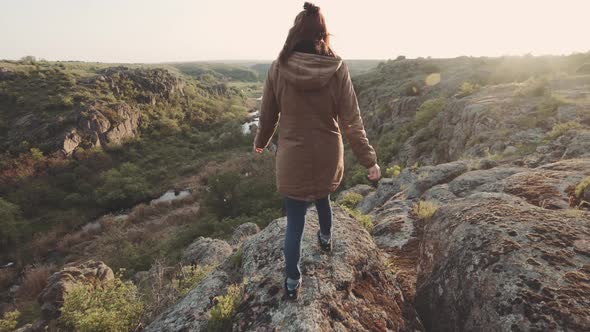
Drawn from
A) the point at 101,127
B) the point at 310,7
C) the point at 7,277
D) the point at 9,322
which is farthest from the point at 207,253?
the point at 101,127

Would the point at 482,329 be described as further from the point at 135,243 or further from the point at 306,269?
the point at 135,243

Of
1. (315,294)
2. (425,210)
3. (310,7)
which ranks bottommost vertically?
(425,210)

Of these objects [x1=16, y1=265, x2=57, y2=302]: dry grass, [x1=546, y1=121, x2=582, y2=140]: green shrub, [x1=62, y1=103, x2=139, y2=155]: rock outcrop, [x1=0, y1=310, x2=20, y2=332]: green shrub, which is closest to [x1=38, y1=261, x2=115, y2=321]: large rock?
[x1=0, y1=310, x2=20, y2=332]: green shrub

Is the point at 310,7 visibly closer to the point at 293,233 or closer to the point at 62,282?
the point at 293,233

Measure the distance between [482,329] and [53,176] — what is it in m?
49.7

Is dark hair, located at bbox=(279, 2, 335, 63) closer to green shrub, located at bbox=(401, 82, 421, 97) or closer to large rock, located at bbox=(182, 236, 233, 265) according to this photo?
large rock, located at bbox=(182, 236, 233, 265)

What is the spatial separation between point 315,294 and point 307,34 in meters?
2.91

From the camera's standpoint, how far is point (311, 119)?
10.6 feet

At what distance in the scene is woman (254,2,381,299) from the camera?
3.13 meters

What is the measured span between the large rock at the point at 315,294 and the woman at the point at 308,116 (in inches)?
19.2

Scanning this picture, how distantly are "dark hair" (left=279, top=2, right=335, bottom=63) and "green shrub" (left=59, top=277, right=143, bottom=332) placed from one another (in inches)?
170

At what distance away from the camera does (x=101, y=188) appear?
37.8 m

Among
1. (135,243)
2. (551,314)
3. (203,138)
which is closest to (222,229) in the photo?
(135,243)

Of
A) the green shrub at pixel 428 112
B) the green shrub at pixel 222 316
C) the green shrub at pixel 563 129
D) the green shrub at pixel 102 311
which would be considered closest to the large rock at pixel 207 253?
the green shrub at pixel 102 311
